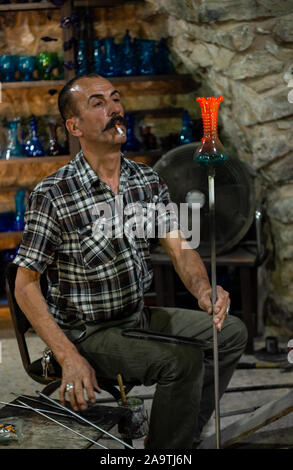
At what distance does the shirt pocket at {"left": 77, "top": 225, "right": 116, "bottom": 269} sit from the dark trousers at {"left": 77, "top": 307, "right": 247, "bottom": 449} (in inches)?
7.6

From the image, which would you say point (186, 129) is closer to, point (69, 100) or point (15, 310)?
point (69, 100)

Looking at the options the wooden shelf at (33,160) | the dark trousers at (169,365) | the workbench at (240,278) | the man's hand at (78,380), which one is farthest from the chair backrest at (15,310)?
the wooden shelf at (33,160)

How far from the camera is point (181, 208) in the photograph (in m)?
3.43

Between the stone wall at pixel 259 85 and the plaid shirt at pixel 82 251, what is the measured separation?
1358mm

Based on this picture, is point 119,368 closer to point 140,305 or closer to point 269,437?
point 140,305

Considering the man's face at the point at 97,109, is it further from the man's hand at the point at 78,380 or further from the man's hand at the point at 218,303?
the man's hand at the point at 78,380

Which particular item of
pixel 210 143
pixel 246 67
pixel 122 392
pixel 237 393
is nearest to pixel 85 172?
pixel 210 143

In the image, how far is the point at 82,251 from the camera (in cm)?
213

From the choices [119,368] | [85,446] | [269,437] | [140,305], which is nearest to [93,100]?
[140,305]

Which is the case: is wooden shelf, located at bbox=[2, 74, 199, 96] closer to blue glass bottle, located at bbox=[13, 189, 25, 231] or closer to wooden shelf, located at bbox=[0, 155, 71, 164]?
wooden shelf, located at bbox=[0, 155, 71, 164]

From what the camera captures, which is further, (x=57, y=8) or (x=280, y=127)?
(x=57, y=8)

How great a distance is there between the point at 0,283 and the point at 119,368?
91.0 inches

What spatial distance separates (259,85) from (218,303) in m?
1.64

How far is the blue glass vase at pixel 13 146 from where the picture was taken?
3.97 metres
